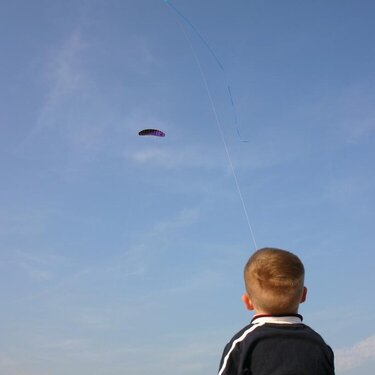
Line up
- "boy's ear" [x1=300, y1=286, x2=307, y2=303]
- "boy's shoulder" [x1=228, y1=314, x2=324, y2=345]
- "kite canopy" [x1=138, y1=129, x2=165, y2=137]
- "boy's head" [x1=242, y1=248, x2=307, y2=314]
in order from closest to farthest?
1. "boy's head" [x1=242, y1=248, x2=307, y2=314]
2. "boy's shoulder" [x1=228, y1=314, x2=324, y2=345]
3. "boy's ear" [x1=300, y1=286, x2=307, y2=303]
4. "kite canopy" [x1=138, y1=129, x2=165, y2=137]

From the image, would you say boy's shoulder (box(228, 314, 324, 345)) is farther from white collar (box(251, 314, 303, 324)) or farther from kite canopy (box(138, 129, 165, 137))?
kite canopy (box(138, 129, 165, 137))

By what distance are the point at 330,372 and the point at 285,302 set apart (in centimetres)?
91

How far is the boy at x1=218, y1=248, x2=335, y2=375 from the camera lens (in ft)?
19.3

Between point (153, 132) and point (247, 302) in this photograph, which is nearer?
point (247, 302)

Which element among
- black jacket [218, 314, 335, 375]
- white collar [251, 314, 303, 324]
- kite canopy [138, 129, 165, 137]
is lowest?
black jacket [218, 314, 335, 375]

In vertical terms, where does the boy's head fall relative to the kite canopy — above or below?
below

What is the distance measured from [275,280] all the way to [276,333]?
0.62 meters

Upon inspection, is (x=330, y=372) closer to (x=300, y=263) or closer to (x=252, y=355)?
(x=252, y=355)

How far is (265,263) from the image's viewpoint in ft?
19.4

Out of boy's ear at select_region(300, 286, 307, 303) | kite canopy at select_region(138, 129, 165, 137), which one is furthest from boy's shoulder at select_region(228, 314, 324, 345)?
kite canopy at select_region(138, 129, 165, 137)

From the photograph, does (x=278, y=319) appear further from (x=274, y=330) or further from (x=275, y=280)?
(x=275, y=280)

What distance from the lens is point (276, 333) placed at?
19.8ft

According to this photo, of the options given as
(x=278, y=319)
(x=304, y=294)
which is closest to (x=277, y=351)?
(x=278, y=319)

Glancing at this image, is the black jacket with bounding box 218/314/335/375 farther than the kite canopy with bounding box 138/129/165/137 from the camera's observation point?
No
